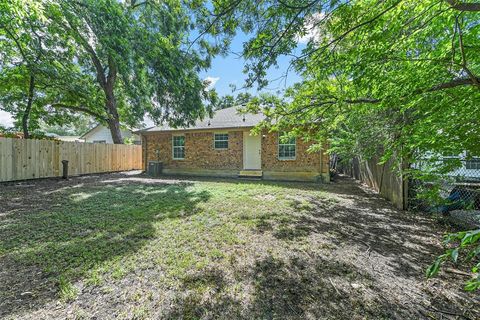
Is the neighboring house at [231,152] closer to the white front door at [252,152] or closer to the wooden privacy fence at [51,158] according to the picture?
the white front door at [252,152]

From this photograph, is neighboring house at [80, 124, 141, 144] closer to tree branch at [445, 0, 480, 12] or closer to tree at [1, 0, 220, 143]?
tree at [1, 0, 220, 143]

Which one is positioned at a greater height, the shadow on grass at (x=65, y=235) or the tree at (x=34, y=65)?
the tree at (x=34, y=65)

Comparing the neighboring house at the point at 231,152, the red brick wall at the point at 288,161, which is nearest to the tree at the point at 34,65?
the neighboring house at the point at 231,152

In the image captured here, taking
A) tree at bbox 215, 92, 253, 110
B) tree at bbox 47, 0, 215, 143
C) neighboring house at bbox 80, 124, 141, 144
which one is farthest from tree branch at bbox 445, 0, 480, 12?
neighboring house at bbox 80, 124, 141, 144

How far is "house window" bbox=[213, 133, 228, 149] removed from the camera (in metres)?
11.7

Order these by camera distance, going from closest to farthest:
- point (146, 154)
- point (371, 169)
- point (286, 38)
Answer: point (286, 38) < point (371, 169) < point (146, 154)

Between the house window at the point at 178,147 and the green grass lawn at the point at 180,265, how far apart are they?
7694 millimetres

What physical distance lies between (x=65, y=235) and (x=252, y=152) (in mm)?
8715

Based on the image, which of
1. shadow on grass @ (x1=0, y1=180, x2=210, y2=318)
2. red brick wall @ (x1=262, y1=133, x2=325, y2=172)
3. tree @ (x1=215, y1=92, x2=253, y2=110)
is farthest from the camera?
red brick wall @ (x1=262, y1=133, x2=325, y2=172)

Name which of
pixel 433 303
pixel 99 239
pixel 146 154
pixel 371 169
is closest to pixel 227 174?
pixel 146 154

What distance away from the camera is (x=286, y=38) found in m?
3.20

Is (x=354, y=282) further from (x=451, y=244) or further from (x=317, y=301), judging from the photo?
(x=451, y=244)

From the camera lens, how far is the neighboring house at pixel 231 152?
412 inches

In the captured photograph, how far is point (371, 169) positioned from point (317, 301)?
25.5 ft
